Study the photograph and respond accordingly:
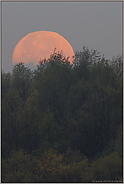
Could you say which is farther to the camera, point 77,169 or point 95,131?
point 95,131

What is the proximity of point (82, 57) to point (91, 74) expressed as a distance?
5.55 meters

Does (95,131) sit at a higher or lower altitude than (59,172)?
higher

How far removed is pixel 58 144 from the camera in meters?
28.6

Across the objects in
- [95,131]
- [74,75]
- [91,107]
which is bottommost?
[95,131]

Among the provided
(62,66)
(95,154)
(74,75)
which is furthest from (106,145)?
(62,66)

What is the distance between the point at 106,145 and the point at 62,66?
571 inches

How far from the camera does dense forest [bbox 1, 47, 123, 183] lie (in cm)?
2334

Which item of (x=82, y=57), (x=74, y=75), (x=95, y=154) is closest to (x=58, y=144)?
Answer: (x=95, y=154)

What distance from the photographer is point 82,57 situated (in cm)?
3794

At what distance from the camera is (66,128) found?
3055 cm

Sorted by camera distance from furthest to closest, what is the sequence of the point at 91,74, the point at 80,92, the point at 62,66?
the point at 62,66
the point at 91,74
the point at 80,92

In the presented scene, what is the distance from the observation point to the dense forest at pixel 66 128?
23.3m

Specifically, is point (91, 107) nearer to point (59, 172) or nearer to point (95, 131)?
point (95, 131)

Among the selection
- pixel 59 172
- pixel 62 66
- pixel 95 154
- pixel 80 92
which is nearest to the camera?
pixel 59 172
